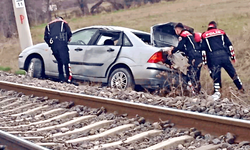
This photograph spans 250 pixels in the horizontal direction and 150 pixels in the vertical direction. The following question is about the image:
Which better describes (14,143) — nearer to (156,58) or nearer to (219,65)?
(156,58)

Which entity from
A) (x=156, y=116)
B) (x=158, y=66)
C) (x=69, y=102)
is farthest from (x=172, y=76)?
(x=156, y=116)

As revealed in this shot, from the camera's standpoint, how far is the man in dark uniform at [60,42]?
40.2 ft

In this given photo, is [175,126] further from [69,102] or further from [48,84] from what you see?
[48,84]

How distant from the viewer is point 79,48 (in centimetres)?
1244

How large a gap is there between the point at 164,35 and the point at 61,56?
2754mm

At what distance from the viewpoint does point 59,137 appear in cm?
645

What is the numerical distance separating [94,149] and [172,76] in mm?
5035

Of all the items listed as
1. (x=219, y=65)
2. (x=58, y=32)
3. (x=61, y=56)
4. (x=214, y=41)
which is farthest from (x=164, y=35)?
(x=58, y=32)

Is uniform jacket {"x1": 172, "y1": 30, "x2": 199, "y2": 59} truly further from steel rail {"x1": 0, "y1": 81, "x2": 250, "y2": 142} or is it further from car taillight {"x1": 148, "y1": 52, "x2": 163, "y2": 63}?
steel rail {"x1": 0, "y1": 81, "x2": 250, "y2": 142}

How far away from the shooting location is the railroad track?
5.90m

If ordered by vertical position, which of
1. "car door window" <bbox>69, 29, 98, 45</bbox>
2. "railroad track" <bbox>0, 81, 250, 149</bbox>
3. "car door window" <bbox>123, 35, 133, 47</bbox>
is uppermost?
"car door window" <bbox>69, 29, 98, 45</bbox>

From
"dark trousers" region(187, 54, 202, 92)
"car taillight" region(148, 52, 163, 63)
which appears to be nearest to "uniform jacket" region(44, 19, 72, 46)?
"car taillight" region(148, 52, 163, 63)

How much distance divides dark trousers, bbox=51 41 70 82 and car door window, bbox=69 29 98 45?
21.1 inches

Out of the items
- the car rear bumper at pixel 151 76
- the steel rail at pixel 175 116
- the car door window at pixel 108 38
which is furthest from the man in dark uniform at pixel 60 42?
the steel rail at pixel 175 116
